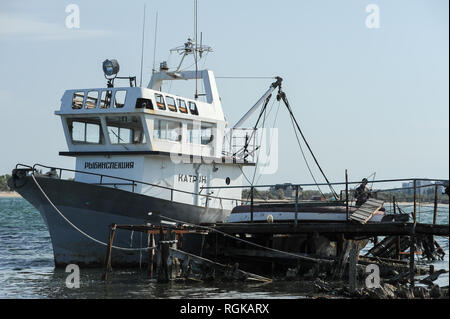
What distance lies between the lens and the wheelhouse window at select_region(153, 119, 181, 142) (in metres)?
23.7

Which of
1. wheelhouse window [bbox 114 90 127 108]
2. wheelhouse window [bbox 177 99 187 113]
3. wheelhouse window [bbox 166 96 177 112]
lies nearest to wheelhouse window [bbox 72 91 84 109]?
wheelhouse window [bbox 114 90 127 108]

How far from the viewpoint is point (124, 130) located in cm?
2391

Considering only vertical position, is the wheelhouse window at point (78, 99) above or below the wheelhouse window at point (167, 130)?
above

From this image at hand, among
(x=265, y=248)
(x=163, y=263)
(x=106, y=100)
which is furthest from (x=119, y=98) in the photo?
(x=265, y=248)

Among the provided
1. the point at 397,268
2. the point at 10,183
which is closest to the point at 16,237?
the point at 10,183

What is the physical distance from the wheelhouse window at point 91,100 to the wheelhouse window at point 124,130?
67cm

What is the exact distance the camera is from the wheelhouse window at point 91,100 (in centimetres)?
2377

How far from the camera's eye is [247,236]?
24.3m

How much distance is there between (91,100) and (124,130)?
54.6 inches

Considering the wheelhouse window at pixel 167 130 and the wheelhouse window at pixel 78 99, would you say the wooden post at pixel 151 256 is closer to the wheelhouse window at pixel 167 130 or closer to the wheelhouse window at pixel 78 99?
the wheelhouse window at pixel 167 130

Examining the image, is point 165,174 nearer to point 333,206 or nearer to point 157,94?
point 157,94

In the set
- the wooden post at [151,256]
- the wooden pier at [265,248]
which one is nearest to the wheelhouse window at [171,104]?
the wooden pier at [265,248]

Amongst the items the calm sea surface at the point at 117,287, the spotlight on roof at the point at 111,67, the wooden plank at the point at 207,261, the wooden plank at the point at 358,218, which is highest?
the spotlight on roof at the point at 111,67
